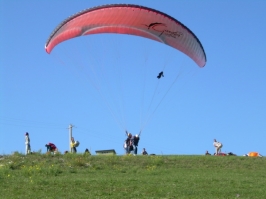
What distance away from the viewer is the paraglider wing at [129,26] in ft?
74.9

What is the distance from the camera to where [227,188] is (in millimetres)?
16734

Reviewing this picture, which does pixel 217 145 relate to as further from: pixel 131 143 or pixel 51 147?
pixel 51 147

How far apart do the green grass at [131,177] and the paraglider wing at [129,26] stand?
5.58 m

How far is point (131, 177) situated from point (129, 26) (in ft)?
25.6

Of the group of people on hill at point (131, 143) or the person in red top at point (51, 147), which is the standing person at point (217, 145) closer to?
the group of people on hill at point (131, 143)

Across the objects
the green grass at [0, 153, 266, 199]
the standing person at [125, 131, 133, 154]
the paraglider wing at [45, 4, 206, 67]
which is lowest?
the green grass at [0, 153, 266, 199]

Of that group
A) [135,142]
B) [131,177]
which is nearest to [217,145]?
[135,142]

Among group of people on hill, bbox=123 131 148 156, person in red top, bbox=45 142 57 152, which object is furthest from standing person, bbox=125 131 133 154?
person in red top, bbox=45 142 57 152

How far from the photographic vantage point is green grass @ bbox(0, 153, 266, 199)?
15875mm

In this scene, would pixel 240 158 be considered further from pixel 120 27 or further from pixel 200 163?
pixel 120 27

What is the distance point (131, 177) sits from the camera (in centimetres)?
1900

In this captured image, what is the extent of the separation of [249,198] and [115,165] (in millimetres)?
8769

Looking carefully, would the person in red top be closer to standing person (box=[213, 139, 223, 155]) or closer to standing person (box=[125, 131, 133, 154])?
standing person (box=[125, 131, 133, 154])

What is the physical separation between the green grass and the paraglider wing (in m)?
5.58
